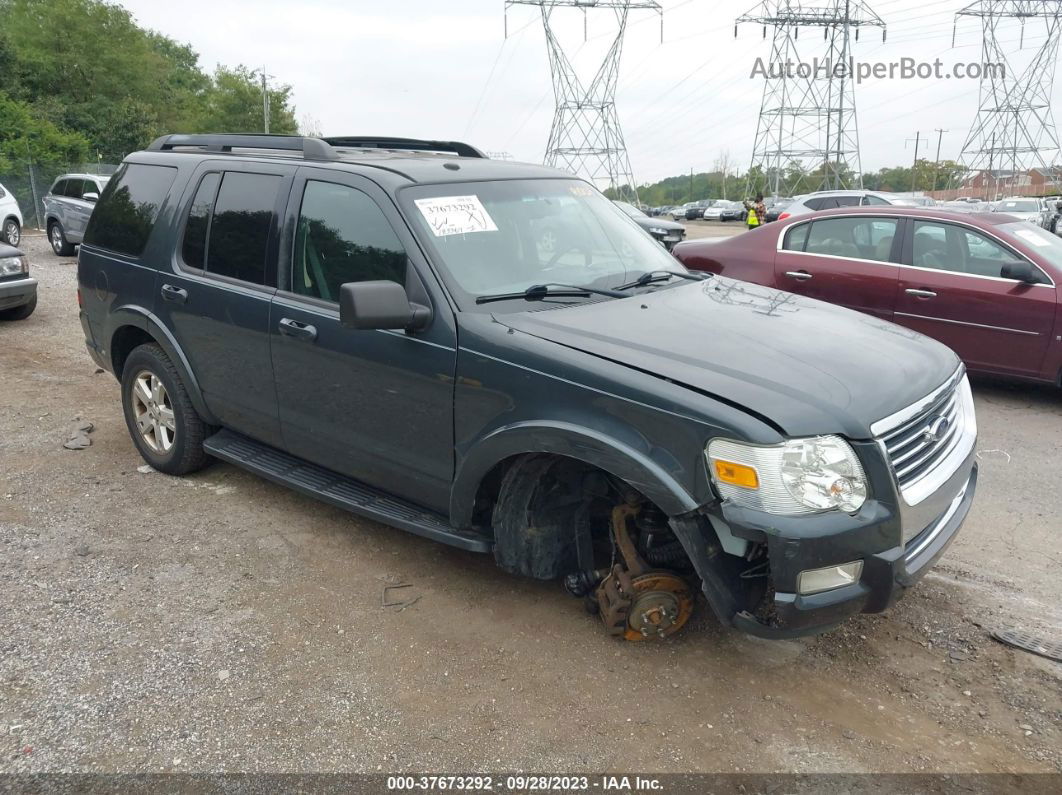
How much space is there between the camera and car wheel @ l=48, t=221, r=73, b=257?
1664cm

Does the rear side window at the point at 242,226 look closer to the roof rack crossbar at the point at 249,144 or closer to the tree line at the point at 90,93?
the roof rack crossbar at the point at 249,144

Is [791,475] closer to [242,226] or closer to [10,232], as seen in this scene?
[242,226]

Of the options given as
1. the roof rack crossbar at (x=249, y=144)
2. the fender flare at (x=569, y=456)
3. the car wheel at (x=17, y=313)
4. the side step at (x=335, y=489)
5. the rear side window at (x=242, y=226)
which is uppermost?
the roof rack crossbar at (x=249, y=144)

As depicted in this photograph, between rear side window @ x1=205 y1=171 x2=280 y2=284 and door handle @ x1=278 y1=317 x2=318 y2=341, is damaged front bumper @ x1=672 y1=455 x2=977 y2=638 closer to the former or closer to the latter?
door handle @ x1=278 y1=317 x2=318 y2=341

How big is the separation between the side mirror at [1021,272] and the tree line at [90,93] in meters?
29.5

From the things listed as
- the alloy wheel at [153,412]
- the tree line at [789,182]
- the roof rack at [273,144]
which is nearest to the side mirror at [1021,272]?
the roof rack at [273,144]

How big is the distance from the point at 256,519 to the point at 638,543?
7.40ft

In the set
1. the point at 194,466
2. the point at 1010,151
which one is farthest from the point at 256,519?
the point at 1010,151

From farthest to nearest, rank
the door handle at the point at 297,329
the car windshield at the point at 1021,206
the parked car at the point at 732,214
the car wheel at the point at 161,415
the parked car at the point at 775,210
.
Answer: the parked car at the point at 732,214, the car windshield at the point at 1021,206, the parked car at the point at 775,210, the car wheel at the point at 161,415, the door handle at the point at 297,329

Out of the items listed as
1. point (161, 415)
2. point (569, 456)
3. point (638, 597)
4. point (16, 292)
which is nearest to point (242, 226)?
point (161, 415)

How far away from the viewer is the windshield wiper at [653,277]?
4051 mm

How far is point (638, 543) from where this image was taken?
11.1 ft

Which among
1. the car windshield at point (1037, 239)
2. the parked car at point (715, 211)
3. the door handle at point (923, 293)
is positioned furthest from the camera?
the parked car at point (715, 211)

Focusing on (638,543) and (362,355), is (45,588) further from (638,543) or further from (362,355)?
(638,543)
